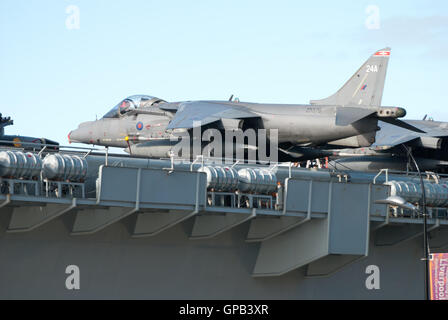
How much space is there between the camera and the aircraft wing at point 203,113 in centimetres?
3403

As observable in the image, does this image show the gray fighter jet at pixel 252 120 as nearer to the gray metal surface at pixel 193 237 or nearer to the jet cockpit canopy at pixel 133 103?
the jet cockpit canopy at pixel 133 103

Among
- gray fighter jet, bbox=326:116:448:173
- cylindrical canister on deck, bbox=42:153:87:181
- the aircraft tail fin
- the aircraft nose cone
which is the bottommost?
gray fighter jet, bbox=326:116:448:173

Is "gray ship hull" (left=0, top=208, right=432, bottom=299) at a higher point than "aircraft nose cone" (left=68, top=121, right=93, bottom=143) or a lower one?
lower

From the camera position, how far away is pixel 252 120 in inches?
1432

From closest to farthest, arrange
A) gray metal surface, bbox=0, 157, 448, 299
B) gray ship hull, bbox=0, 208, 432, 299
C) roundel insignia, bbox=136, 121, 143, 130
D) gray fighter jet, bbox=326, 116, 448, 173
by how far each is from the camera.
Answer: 1. gray metal surface, bbox=0, 157, 448, 299
2. gray ship hull, bbox=0, 208, 432, 299
3. roundel insignia, bbox=136, 121, 143, 130
4. gray fighter jet, bbox=326, 116, 448, 173

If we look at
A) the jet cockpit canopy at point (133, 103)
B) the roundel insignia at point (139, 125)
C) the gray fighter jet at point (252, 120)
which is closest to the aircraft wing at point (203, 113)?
the gray fighter jet at point (252, 120)

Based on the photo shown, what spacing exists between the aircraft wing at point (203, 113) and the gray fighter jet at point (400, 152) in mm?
10309

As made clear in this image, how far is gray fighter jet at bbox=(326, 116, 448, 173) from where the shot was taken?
45219 mm

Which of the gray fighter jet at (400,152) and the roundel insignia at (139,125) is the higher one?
the roundel insignia at (139,125)

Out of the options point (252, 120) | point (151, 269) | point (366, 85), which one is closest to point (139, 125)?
point (252, 120)

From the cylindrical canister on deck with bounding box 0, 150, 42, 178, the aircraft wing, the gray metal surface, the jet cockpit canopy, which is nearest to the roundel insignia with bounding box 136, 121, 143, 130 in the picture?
the jet cockpit canopy

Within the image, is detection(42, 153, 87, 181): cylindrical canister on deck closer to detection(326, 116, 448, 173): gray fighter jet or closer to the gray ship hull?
the gray ship hull
